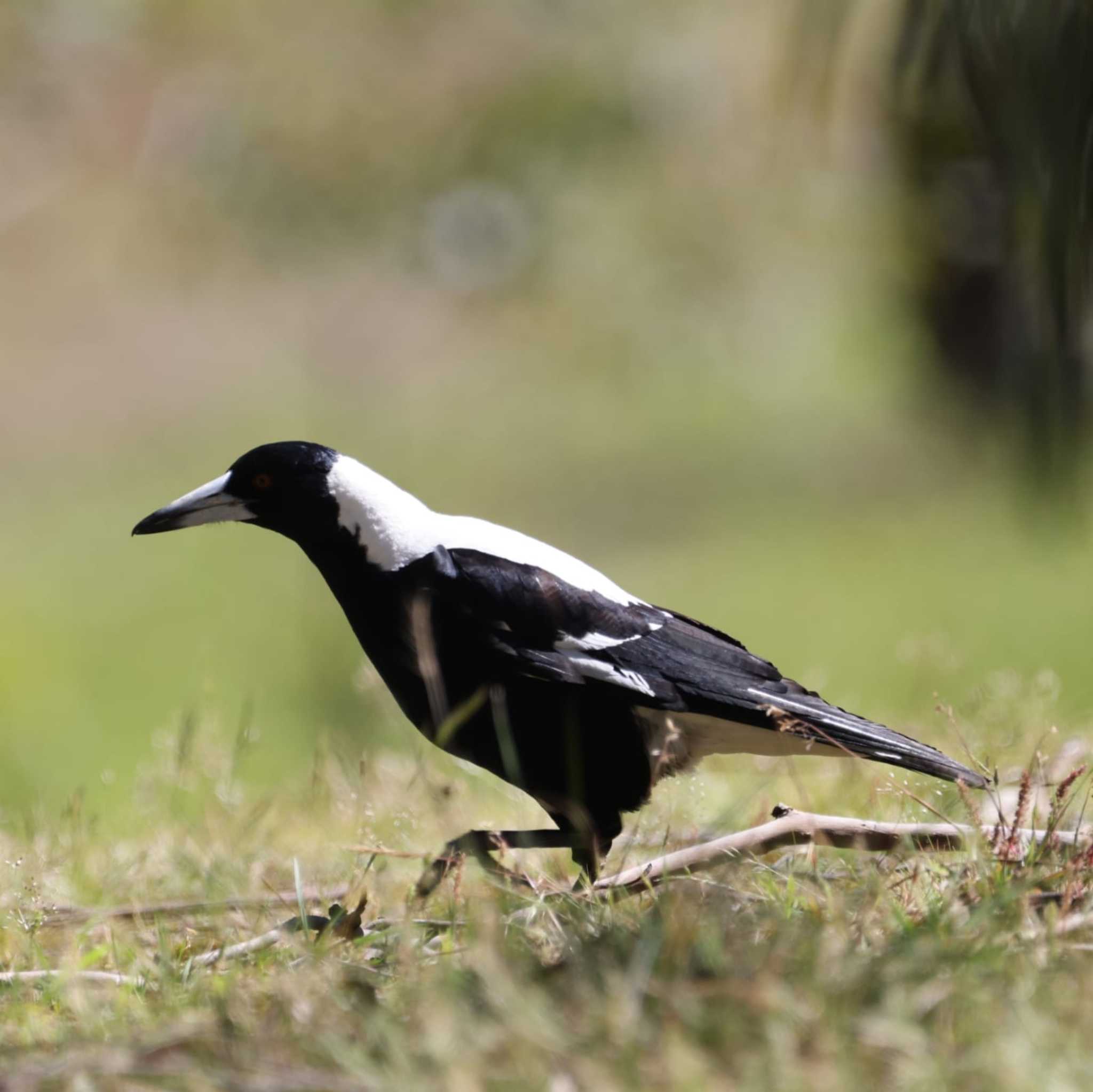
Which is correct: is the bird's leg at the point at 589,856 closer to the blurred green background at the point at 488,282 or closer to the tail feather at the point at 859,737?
the tail feather at the point at 859,737

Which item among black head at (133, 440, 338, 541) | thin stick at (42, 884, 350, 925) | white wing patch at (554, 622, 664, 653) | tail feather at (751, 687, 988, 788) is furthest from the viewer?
black head at (133, 440, 338, 541)

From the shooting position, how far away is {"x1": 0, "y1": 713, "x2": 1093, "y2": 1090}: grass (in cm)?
157

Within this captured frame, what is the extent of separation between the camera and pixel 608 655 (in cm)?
294

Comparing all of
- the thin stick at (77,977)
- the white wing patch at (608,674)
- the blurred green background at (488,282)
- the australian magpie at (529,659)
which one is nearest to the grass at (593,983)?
the thin stick at (77,977)

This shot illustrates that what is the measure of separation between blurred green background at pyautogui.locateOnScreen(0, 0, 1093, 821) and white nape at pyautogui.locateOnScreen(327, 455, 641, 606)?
1.74 ft

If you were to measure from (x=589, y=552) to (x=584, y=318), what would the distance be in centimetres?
386

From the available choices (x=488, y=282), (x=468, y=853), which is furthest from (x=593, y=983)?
(x=488, y=282)

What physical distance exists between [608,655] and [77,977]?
1156mm

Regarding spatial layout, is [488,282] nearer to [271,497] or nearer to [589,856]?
[271,497]

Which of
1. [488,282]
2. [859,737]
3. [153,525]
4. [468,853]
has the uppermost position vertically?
[488,282]

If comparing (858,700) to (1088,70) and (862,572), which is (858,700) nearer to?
(1088,70)

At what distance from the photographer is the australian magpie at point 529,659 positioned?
2824 millimetres

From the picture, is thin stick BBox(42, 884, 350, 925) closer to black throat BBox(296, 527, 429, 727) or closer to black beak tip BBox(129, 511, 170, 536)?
black throat BBox(296, 527, 429, 727)

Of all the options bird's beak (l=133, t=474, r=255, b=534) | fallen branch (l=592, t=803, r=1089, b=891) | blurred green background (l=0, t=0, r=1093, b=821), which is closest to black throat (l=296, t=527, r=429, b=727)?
bird's beak (l=133, t=474, r=255, b=534)
